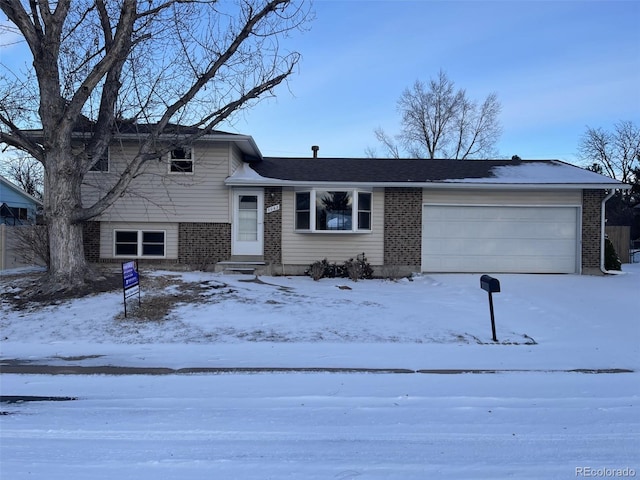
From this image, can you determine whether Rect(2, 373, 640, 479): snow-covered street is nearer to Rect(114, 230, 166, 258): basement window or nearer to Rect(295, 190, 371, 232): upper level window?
Rect(295, 190, 371, 232): upper level window

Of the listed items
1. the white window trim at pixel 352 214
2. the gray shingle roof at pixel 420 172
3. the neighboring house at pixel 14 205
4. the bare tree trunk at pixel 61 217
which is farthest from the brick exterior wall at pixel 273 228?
the neighboring house at pixel 14 205

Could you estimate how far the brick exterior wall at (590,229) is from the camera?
15633 mm

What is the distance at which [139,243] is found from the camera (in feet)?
51.0

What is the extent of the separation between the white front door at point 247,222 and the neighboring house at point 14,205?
1489cm

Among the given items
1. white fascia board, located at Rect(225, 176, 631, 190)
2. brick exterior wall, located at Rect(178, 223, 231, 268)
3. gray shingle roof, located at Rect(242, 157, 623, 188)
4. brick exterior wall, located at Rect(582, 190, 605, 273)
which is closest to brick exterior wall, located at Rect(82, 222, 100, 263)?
brick exterior wall, located at Rect(178, 223, 231, 268)

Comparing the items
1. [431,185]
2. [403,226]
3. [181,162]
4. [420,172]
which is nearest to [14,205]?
[181,162]

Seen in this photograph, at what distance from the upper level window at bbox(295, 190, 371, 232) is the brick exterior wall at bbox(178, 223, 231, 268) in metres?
2.55

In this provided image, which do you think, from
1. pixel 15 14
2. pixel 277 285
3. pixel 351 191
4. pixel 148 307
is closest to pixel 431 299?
pixel 277 285

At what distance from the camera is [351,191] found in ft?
50.4

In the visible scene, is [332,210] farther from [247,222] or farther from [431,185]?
[431,185]

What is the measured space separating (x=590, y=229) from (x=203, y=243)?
520 inches

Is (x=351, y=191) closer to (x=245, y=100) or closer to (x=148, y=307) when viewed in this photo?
(x=245, y=100)

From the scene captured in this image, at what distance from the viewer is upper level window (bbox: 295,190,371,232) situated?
15352 millimetres

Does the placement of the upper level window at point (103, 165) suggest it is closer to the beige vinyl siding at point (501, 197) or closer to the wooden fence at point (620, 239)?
the beige vinyl siding at point (501, 197)
